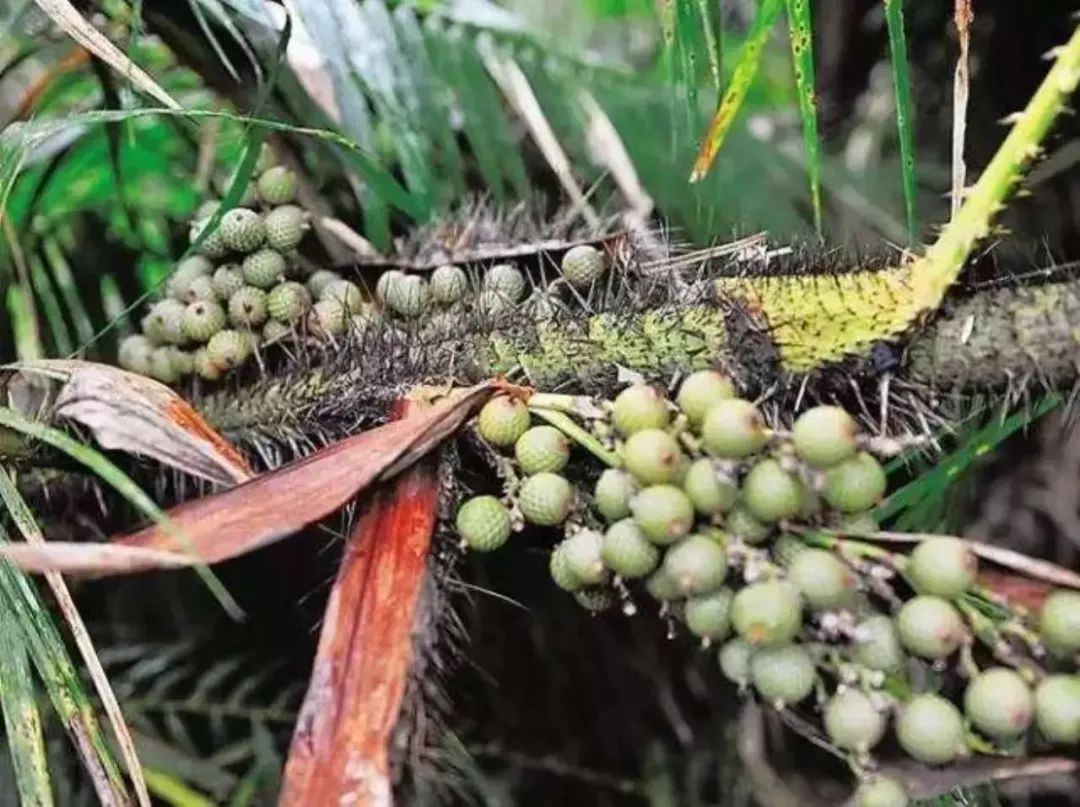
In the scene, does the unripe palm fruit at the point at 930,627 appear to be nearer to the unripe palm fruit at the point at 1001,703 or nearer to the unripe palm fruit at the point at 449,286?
the unripe palm fruit at the point at 1001,703

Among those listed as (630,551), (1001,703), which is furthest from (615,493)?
(1001,703)

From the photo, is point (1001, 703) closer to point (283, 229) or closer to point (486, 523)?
point (486, 523)

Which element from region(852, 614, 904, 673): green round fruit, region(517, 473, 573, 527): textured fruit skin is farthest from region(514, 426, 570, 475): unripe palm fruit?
region(852, 614, 904, 673): green round fruit

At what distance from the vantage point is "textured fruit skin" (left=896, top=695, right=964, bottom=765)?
391 millimetres

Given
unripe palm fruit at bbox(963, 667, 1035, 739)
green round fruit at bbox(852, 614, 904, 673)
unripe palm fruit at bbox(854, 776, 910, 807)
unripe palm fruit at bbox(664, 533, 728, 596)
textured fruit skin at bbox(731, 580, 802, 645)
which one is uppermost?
unripe palm fruit at bbox(664, 533, 728, 596)

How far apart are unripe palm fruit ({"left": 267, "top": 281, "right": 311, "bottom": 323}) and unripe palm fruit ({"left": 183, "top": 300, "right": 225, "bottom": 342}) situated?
2 cm

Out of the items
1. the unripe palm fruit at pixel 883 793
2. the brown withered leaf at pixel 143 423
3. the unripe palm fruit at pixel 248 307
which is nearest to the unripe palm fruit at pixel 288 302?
the unripe palm fruit at pixel 248 307

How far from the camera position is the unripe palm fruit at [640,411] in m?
0.44

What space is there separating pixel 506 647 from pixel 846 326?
1.87 feet

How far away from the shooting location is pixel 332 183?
2.65ft

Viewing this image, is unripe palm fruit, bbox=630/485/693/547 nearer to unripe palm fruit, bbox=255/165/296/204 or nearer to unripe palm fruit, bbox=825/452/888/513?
unripe palm fruit, bbox=825/452/888/513

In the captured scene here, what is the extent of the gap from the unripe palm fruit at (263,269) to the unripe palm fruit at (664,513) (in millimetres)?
262

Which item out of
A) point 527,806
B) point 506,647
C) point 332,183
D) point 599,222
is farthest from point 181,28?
point 527,806

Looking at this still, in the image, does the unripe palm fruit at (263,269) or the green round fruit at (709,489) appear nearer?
the green round fruit at (709,489)
